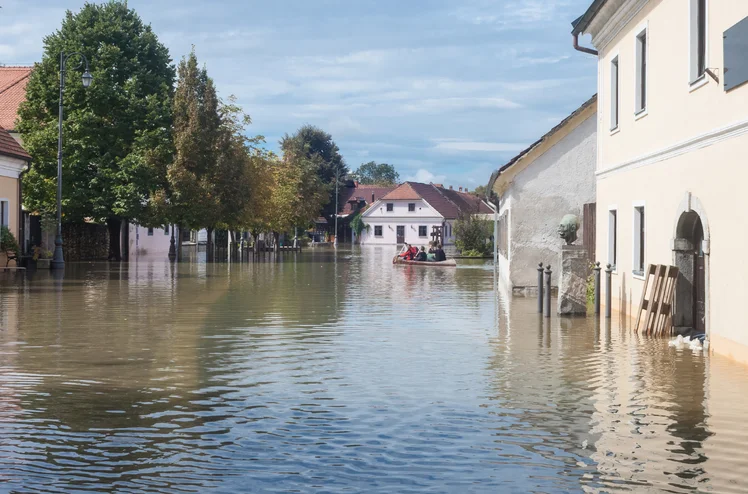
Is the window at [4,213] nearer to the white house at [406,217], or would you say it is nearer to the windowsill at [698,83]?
the windowsill at [698,83]

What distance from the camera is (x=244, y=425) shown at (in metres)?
8.38

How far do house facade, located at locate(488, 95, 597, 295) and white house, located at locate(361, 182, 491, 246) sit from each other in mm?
89202

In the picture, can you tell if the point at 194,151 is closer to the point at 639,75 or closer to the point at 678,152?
the point at 639,75

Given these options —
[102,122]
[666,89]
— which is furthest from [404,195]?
[666,89]

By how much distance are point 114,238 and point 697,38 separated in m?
39.1

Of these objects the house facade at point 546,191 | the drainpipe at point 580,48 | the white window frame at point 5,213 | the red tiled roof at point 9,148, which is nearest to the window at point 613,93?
the drainpipe at point 580,48

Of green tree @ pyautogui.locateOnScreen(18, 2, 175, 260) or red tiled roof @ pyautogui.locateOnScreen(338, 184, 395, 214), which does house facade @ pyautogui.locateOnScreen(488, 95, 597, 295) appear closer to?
green tree @ pyautogui.locateOnScreen(18, 2, 175, 260)

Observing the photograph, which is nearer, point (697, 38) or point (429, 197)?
point (697, 38)

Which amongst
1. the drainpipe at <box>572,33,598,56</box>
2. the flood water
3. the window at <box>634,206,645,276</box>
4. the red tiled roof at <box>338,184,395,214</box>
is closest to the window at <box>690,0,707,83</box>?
the flood water

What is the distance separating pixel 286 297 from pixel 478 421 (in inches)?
627

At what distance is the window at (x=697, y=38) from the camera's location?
574 inches

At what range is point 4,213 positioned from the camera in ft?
121

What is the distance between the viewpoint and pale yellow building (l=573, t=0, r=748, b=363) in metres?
12.5

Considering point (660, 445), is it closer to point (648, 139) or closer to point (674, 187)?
point (674, 187)
